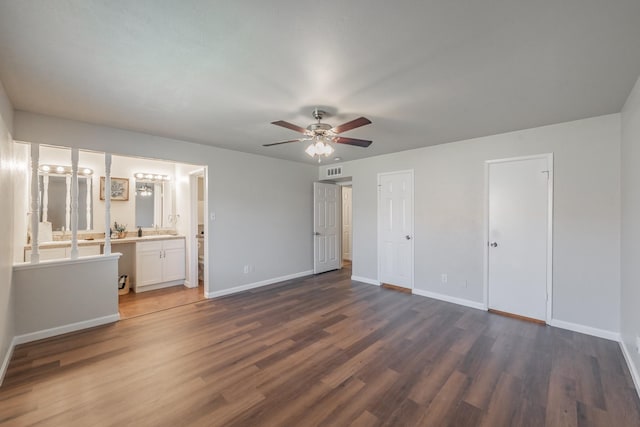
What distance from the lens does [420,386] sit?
7.00ft

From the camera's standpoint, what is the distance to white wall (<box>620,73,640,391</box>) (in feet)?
7.17

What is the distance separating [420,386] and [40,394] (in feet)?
9.61

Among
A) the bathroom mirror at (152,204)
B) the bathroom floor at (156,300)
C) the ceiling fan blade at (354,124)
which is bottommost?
the bathroom floor at (156,300)

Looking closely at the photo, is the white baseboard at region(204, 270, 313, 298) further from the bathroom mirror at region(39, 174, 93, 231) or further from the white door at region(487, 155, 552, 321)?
the white door at region(487, 155, 552, 321)

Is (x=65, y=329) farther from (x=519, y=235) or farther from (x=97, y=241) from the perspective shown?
(x=519, y=235)

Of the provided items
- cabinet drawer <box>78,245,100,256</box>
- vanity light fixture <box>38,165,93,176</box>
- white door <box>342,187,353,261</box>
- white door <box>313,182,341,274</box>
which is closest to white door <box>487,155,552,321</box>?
white door <box>313,182,341,274</box>

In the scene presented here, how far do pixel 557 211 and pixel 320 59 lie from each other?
332 cm

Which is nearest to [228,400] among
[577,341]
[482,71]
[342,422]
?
[342,422]

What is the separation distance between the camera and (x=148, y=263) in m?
4.71

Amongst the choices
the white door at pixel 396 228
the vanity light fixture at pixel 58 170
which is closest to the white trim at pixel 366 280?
the white door at pixel 396 228

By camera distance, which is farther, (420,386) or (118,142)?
(118,142)

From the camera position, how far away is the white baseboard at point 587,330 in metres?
2.88

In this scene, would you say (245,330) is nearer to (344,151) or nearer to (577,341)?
(344,151)

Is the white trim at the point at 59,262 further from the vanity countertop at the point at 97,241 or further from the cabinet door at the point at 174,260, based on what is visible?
the cabinet door at the point at 174,260
